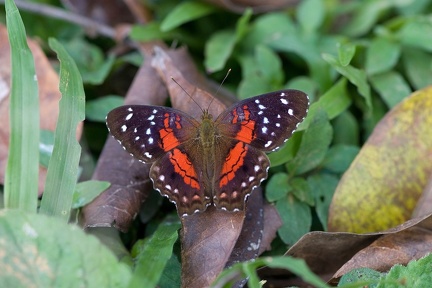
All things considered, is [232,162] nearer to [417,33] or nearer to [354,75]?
[354,75]

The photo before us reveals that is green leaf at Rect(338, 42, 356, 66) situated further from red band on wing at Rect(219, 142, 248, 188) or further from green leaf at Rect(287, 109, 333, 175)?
red band on wing at Rect(219, 142, 248, 188)

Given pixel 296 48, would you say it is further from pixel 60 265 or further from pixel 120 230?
pixel 60 265

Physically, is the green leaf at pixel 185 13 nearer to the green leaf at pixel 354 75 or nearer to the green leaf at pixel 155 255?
the green leaf at pixel 354 75

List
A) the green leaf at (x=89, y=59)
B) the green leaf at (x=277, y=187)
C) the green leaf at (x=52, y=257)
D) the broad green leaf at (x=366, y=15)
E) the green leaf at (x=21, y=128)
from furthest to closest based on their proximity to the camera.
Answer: the broad green leaf at (x=366, y=15) < the green leaf at (x=89, y=59) < the green leaf at (x=277, y=187) < the green leaf at (x=21, y=128) < the green leaf at (x=52, y=257)

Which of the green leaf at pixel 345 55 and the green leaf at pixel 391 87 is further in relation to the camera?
the green leaf at pixel 391 87

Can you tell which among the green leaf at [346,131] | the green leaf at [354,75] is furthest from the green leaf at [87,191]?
the green leaf at [346,131]

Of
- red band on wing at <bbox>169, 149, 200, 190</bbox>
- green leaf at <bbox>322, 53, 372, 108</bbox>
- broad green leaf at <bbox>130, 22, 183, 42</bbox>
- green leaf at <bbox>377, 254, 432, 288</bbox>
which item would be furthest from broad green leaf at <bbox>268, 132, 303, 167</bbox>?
broad green leaf at <bbox>130, 22, 183, 42</bbox>

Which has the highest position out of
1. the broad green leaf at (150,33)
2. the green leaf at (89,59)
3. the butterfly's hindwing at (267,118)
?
the butterfly's hindwing at (267,118)
